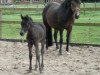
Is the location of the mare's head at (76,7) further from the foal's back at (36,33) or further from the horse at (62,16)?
the foal's back at (36,33)

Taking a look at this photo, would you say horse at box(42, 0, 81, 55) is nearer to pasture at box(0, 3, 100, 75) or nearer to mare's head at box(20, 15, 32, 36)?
pasture at box(0, 3, 100, 75)

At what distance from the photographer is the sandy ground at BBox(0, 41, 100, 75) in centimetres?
691

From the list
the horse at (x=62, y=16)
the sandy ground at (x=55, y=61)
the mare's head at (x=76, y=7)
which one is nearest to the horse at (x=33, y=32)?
the sandy ground at (x=55, y=61)

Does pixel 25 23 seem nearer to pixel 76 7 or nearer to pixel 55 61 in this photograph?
pixel 55 61

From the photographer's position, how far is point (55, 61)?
26.5 ft

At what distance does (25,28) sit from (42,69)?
3.55 ft

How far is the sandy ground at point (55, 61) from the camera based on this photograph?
6.91 m

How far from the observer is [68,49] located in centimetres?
961

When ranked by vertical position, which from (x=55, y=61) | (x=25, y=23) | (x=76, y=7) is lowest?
(x=55, y=61)

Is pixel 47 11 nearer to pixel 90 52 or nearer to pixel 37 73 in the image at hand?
pixel 90 52

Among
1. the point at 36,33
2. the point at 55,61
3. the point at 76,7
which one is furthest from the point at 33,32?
the point at 76,7

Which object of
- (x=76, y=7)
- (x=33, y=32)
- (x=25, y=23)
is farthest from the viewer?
(x=76, y=7)

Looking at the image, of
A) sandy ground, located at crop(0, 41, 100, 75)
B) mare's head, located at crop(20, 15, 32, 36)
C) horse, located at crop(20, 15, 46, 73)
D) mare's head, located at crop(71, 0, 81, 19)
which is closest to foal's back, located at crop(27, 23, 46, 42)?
horse, located at crop(20, 15, 46, 73)

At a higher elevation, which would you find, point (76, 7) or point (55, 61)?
point (76, 7)
